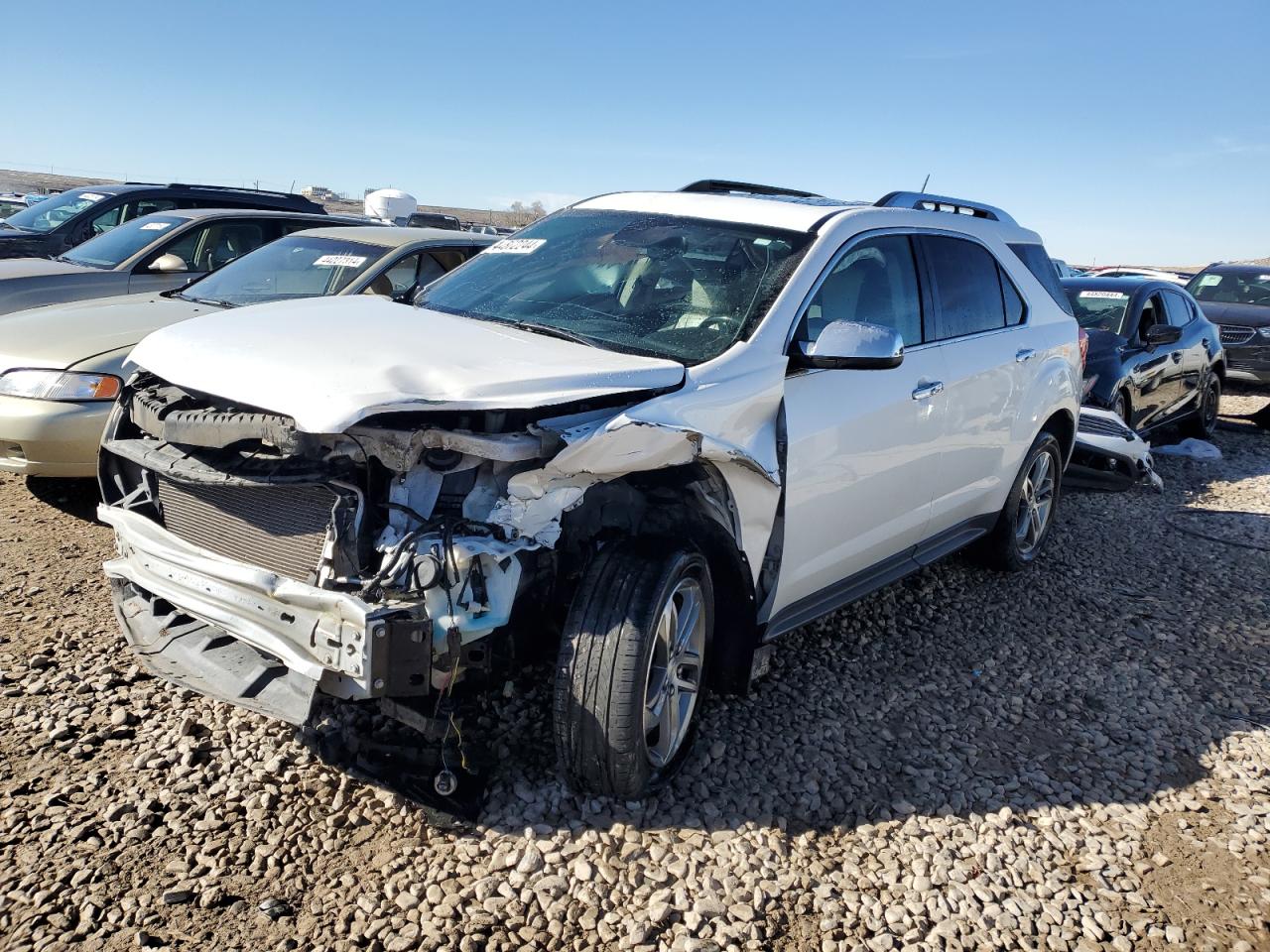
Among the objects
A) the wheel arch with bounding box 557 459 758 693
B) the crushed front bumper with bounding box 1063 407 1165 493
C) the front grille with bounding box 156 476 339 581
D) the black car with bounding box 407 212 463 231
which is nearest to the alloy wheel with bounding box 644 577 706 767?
the wheel arch with bounding box 557 459 758 693

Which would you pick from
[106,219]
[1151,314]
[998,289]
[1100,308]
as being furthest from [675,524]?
[106,219]

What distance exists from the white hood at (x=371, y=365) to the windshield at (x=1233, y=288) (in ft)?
47.8

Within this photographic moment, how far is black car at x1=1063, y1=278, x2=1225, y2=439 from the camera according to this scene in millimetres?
8312

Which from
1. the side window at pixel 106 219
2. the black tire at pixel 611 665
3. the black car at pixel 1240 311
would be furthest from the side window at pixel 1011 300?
the black car at pixel 1240 311

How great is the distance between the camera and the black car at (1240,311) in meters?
13.2

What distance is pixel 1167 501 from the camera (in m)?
7.75

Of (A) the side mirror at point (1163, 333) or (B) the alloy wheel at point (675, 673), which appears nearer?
(B) the alloy wheel at point (675, 673)

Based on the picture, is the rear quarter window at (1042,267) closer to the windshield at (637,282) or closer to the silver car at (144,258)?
the windshield at (637,282)

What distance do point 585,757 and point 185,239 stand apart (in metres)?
6.50

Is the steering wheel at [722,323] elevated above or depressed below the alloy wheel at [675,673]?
above

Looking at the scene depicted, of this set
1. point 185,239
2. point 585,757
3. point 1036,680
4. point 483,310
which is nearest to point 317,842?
point 585,757

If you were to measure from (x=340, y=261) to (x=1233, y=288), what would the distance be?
13.9 m

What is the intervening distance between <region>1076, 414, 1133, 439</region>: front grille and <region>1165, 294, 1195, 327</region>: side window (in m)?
2.69

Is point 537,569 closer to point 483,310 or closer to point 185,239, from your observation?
point 483,310
